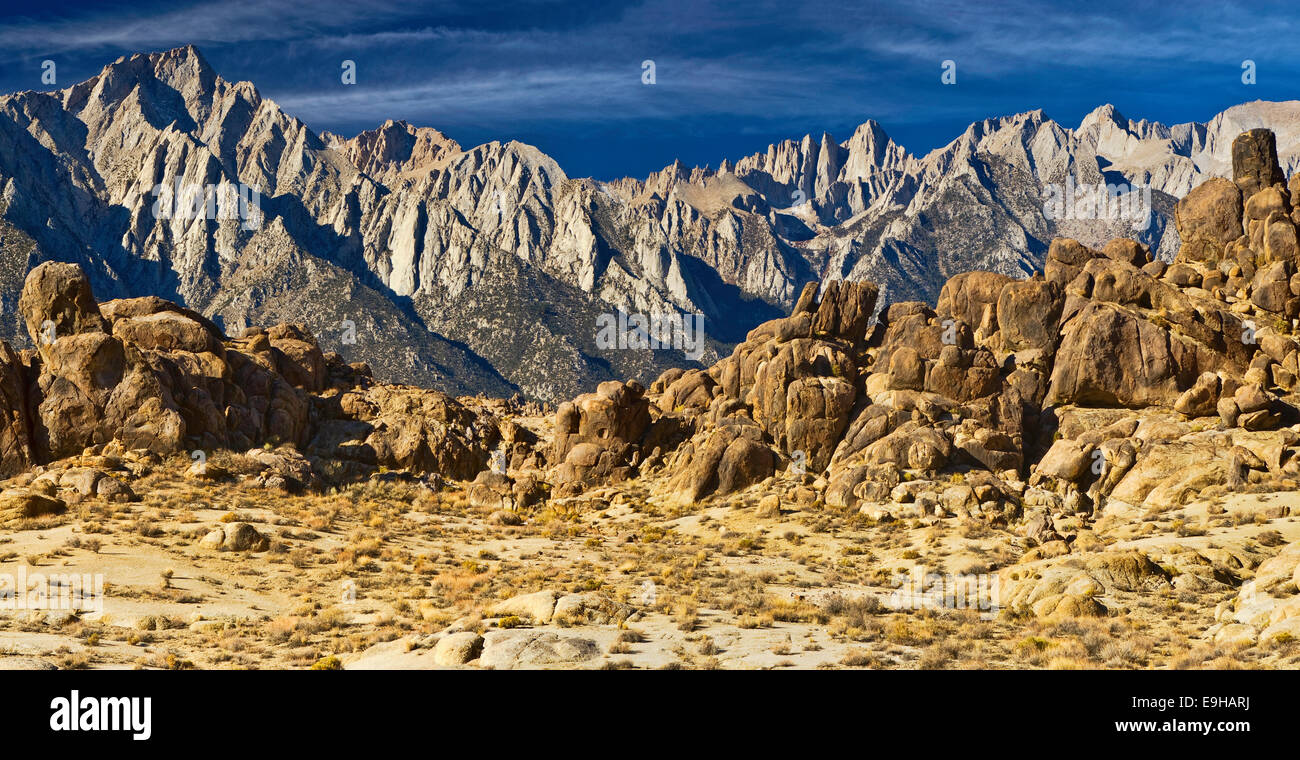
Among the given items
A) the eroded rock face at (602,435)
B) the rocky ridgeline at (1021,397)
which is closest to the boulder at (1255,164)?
the rocky ridgeline at (1021,397)

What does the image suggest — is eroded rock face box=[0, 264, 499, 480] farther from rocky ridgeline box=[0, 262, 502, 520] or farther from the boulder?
the boulder

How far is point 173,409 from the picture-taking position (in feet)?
189

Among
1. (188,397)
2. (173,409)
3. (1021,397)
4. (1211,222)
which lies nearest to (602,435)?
(188,397)

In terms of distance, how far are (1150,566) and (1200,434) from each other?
26.5 meters

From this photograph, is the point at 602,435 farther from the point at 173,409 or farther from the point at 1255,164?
the point at 1255,164

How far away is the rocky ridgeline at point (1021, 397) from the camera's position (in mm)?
53625

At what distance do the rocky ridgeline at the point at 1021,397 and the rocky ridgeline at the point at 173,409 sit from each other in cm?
1249

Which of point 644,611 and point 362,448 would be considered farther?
point 362,448

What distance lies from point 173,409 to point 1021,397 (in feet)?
195

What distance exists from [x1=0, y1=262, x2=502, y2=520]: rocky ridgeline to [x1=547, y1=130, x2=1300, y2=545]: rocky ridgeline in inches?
492

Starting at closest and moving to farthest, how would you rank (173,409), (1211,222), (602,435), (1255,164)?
(173,409) < (602,435) < (1211,222) < (1255,164)
